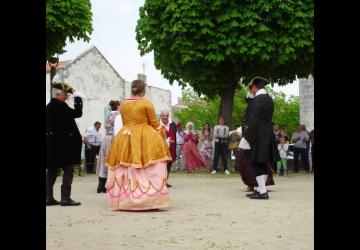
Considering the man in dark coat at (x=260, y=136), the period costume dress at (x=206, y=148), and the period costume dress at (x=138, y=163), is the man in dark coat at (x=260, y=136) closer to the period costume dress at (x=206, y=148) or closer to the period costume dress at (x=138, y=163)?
the period costume dress at (x=138, y=163)

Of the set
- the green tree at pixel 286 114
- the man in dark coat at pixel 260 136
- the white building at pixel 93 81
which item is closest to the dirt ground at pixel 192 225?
the man in dark coat at pixel 260 136

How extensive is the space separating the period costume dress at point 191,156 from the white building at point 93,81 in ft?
84.9

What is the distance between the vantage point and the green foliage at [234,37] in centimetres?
2211

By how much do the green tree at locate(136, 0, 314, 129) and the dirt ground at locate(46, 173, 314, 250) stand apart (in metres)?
11.1

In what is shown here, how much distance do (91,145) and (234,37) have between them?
22.0 feet

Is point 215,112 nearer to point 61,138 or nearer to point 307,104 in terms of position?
point 307,104

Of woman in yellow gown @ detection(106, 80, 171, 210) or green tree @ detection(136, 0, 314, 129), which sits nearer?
woman in yellow gown @ detection(106, 80, 171, 210)

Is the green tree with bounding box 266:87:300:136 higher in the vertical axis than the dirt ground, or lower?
higher

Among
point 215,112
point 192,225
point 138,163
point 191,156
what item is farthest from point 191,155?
point 215,112

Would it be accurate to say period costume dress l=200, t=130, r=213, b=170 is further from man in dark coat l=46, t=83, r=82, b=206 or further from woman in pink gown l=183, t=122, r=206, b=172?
man in dark coat l=46, t=83, r=82, b=206

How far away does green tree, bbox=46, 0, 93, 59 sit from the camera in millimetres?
23125

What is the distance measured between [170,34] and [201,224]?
52.3ft

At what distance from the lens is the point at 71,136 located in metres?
10.2

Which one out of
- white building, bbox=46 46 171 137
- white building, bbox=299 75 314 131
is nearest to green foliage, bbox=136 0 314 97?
white building, bbox=299 75 314 131
